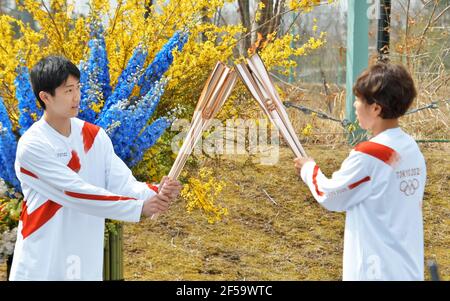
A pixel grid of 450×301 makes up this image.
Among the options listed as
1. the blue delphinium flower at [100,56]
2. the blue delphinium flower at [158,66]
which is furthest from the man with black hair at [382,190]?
the blue delphinium flower at [100,56]

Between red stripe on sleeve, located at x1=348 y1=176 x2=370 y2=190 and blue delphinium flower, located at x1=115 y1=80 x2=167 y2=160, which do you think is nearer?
red stripe on sleeve, located at x1=348 y1=176 x2=370 y2=190

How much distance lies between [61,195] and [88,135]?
0.31m

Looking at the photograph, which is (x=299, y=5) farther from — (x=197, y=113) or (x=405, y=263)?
(x=405, y=263)

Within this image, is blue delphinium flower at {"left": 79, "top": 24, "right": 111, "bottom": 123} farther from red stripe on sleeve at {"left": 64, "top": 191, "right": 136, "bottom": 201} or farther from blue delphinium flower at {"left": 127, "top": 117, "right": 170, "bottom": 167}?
red stripe on sleeve at {"left": 64, "top": 191, "right": 136, "bottom": 201}

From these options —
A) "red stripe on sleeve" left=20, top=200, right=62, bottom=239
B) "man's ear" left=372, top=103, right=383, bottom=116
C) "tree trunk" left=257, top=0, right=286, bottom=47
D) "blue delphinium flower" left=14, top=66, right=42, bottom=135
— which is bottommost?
"red stripe on sleeve" left=20, top=200, right=62, bottom=239

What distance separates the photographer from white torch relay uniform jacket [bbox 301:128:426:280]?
10.4 ft

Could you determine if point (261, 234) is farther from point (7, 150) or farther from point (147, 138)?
point (7, 150)

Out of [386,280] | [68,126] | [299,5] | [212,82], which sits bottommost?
[386,280]

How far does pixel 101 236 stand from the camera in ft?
11.7

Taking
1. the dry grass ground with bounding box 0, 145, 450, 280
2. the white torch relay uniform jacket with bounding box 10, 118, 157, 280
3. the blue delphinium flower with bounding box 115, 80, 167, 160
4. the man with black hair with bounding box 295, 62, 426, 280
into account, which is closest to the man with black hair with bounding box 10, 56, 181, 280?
the white torch relay uniform jacket with bounding box 10, 118, 157, 280

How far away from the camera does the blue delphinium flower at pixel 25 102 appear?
4094 mm

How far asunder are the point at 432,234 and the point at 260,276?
1551mm

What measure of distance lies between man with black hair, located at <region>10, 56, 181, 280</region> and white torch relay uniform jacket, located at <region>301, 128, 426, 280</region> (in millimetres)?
853

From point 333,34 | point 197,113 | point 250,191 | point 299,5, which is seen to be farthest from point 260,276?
point 333,34
